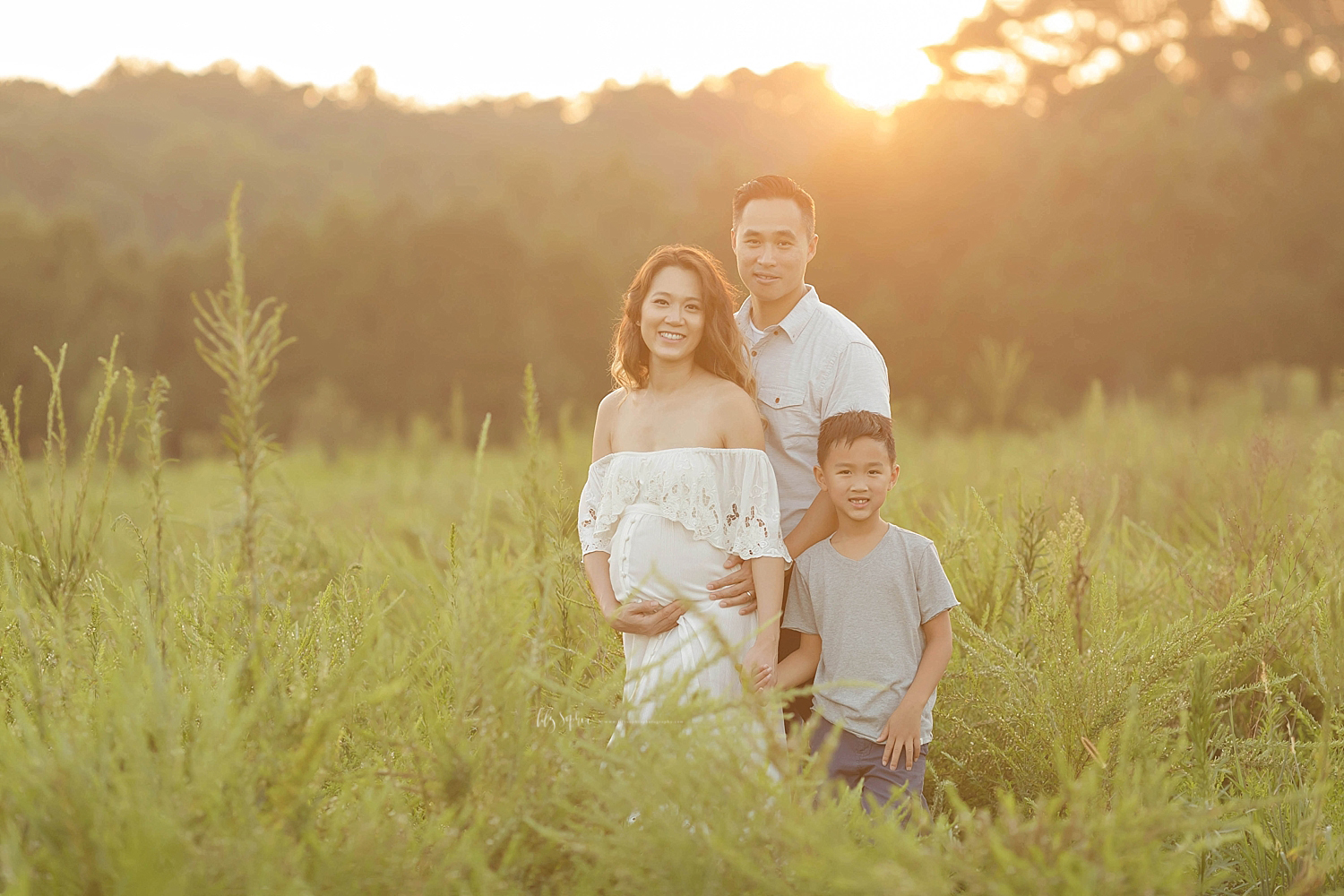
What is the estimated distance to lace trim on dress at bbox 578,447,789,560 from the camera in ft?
8.66

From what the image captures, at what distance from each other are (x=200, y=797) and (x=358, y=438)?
16875 millimetres

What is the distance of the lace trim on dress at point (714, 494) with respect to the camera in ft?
8.66

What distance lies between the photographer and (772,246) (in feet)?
9.61

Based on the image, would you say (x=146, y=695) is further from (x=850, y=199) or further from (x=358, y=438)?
(x=850, y=199)

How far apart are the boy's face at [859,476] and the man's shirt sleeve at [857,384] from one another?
0.18 meters

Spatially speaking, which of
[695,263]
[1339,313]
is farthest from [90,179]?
[695,263]

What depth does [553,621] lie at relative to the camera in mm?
3199

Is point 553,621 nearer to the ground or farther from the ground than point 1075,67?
nearer to the ground

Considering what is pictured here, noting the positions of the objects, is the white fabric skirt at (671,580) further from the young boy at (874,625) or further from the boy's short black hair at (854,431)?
the boy's short black hair at (854,431)

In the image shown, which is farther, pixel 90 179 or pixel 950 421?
pixel 90 179

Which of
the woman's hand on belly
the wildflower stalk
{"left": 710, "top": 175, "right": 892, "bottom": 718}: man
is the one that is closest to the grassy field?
the wildflower stalk

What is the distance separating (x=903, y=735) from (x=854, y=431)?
0.79 m

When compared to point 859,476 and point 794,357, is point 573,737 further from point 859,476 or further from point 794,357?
point 794,357

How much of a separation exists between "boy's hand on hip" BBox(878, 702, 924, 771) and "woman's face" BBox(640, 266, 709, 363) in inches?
44.3
